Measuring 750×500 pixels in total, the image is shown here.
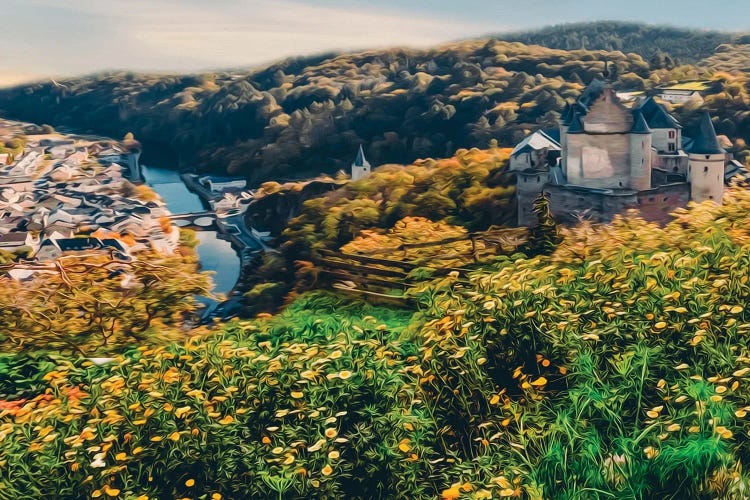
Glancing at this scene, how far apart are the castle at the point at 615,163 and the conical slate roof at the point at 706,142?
0.04 feet

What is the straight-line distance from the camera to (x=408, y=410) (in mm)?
5188

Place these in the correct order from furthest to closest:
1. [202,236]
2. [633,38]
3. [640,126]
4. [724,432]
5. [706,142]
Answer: [633,38] < [640,126] < [706,142] < [202,236] < [724,432]

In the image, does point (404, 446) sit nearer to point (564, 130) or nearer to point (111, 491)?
point (111, 491)

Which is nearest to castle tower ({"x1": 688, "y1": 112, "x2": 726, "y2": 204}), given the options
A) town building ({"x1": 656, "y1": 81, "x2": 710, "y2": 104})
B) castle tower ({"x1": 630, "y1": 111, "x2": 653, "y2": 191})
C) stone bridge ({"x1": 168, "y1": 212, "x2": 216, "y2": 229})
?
castle tower ({"x1": 630, "y1": 111, "x2": 653, "y2": 191})

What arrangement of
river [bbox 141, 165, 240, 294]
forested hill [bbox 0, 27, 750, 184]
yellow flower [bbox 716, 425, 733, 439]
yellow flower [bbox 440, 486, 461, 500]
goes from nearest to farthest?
yellow flower [bbox 716, 425, 733, 439]
yellow flower [bbox 440, 486, 461, 500]
river [bbox 141, 165, 240, 294]
forested hill [bbox 0, 27, 750, 184]

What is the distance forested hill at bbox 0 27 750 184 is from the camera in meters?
9.91

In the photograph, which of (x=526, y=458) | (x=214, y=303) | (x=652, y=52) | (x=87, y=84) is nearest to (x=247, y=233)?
(x=214, y=303)

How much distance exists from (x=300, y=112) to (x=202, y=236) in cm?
242

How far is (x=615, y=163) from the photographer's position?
9812 millimetres

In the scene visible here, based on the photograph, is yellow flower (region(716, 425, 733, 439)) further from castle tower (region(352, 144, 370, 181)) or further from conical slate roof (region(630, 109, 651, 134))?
conical slate roof (region(630, 109, 651, 134))

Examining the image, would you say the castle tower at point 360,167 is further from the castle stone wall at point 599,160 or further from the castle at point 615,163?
the castle stone wall at point 599,160

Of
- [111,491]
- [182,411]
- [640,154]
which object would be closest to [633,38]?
[640,154]

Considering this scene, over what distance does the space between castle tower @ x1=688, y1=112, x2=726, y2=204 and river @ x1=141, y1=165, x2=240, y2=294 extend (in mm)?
5498

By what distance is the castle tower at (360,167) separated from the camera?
9.38 m
